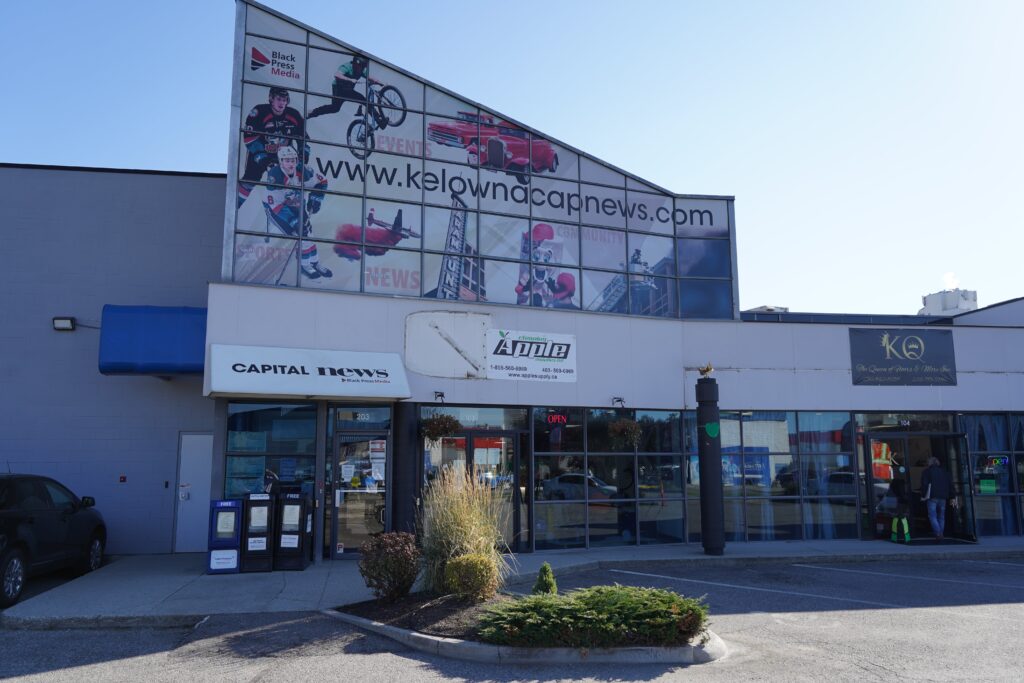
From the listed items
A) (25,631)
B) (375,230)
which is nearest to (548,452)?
(375,230)

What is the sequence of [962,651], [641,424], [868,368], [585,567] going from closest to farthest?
[962,651], [585,567], [641,424], [868,368]

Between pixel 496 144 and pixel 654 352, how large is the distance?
534cm

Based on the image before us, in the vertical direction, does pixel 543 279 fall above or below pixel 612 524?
above

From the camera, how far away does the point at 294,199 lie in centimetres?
1453

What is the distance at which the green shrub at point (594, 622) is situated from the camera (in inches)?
313

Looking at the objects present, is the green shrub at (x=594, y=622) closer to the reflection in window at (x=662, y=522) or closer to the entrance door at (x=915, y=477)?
the reflection in window at (x=662, y=522)

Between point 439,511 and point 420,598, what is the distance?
1.08m

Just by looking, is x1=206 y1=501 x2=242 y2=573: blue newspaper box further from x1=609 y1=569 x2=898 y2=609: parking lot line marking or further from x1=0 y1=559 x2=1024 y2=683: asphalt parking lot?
x1=609 y1=569 x2=898 y2=609: parking lot line marking

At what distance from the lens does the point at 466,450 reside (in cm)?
1476

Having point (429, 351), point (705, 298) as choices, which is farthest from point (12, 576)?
point (705, 298)

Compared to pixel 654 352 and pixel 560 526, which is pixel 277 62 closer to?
pixel 654 352

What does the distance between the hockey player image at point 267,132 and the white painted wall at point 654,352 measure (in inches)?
89.0

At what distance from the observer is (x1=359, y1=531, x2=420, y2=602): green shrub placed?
31.8 ft

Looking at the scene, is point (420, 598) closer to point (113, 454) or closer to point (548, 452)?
point (548, 452)
